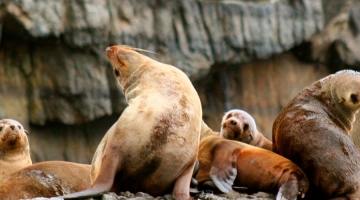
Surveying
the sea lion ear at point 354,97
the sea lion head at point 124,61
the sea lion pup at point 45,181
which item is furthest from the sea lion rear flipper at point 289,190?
the sea lion pup at point 45,181

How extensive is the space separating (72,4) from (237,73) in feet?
15.9

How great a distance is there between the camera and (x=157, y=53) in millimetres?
14141

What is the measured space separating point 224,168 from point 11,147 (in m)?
2.82

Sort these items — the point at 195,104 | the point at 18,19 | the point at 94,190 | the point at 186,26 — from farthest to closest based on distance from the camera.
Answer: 1. the point at 186,26
2. the point at 18,19
3. the point at 195,104
4. the point at 94,190

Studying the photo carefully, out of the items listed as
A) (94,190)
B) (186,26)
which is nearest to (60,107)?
(186,26)

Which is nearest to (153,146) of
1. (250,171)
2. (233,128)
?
(250,171)

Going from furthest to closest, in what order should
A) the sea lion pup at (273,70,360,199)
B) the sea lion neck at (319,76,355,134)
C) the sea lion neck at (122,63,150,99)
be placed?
the sea lion neck at (319,76,355,134) < the sea lion neck at (122,63,150,99) < the sea lion pup at (273,70,360,199)

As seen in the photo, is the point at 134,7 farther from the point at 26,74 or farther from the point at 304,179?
the point at 304,179

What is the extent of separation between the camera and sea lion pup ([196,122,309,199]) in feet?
20.5

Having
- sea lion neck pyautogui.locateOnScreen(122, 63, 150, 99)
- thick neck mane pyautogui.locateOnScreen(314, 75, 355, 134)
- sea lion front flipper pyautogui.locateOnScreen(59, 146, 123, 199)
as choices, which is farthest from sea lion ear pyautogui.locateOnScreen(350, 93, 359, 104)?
sea lion front flipper pyautogui.locateOnScreen(59, 146, 123, 199)

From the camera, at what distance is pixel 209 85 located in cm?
1739

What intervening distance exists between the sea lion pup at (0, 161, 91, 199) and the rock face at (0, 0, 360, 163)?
21.8 ft

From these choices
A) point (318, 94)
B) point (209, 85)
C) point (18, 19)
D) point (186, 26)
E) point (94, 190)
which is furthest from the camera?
point (209, 85)

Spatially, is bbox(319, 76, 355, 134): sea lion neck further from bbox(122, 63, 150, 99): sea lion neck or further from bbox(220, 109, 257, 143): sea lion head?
bbox(122, 63, 150, 99): sea lion neck
